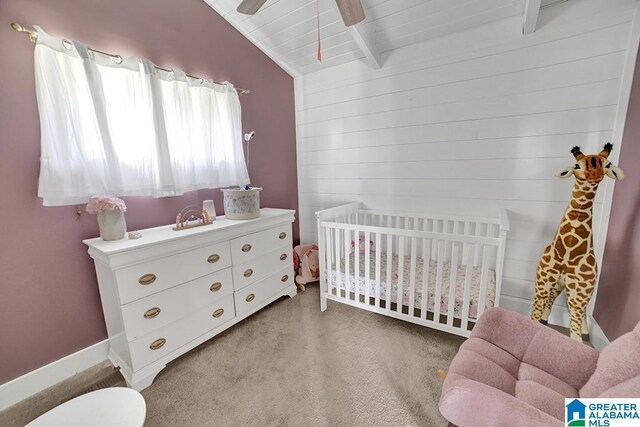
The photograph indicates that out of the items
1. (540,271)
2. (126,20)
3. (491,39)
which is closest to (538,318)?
(540,271)

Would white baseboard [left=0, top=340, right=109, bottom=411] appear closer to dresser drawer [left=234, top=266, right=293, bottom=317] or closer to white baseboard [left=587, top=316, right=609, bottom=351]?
dresser drawer [left=234, top=266, right=293, bottom=317]

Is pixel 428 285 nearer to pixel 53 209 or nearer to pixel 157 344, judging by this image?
pixel 157 344

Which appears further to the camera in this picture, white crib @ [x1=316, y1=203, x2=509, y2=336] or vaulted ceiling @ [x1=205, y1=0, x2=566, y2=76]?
vaulted ceiling @ [x1=205, y1=0, x2=566, y2=76]

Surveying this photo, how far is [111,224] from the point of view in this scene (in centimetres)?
154

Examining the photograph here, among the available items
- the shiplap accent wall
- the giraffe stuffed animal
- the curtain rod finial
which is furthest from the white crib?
the curtain rod finial

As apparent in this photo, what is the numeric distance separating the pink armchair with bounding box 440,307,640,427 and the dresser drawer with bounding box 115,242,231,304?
1.53m

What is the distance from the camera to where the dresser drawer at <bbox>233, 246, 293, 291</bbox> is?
2023 mm

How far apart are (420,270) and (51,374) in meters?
2.59

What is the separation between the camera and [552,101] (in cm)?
181

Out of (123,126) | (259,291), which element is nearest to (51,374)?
(259,291)

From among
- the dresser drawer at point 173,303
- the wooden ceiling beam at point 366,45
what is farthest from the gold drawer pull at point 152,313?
the wooden ceiling beam at point 366,45

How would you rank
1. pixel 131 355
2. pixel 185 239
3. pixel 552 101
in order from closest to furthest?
pixel 131 355 → pixel 185 239 → pixel 552 101

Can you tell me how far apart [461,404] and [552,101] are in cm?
208

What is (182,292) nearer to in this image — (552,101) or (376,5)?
(376,5)
